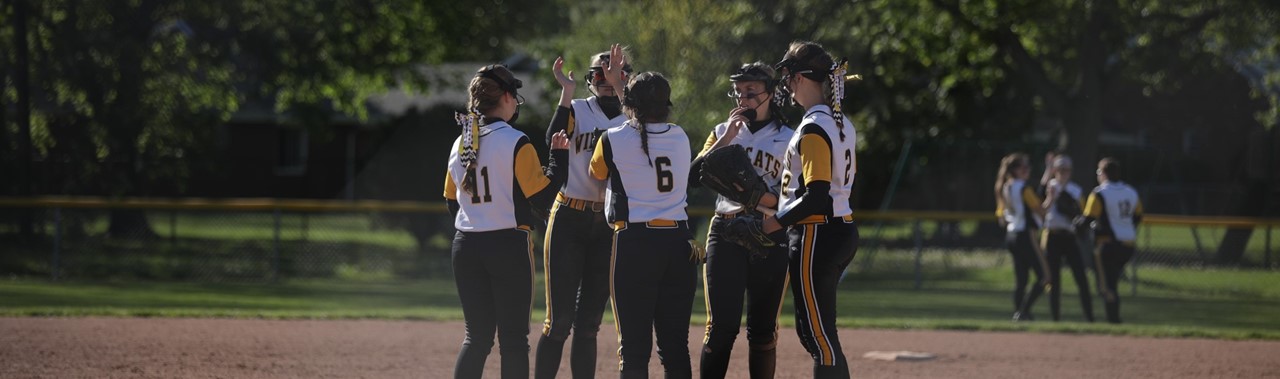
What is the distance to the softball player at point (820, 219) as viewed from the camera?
636 centimetres

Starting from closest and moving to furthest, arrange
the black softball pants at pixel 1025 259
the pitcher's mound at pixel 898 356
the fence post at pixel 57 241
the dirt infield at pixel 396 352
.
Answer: the dirt infield at pixel 396 352, the pitcher's mound at pixel 898 356, the black softball pants at pixel 1025 259, the fence post at pixel 57 241

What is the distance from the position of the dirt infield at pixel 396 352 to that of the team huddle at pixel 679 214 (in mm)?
2424

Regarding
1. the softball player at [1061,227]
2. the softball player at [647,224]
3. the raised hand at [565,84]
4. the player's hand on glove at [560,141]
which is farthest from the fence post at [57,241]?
the softball player at [647,224]

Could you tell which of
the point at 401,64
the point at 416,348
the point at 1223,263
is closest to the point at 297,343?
the point at 416,348

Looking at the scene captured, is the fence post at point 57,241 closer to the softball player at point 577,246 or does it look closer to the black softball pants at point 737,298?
the softball player at point 577,246

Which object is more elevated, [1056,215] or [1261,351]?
[1056,215]

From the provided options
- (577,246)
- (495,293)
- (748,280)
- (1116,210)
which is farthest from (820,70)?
(1116,210)

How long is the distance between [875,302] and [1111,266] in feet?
12.7

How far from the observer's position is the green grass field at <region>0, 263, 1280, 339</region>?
13.4m

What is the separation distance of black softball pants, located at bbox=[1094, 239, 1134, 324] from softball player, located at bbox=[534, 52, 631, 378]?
26.3 ft

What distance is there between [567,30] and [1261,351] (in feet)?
149

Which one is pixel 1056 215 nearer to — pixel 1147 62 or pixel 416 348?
pixel 416 348

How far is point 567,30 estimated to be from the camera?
182 ft

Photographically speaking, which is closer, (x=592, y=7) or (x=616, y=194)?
(x=616, y=194)
